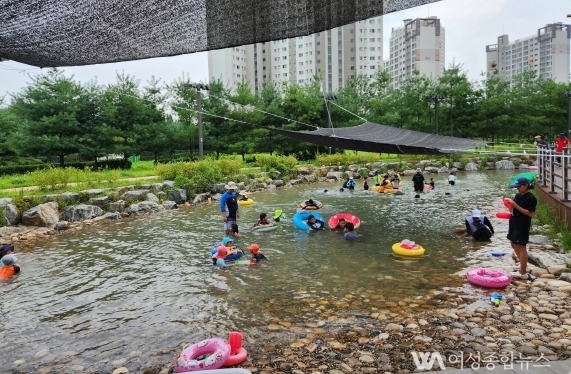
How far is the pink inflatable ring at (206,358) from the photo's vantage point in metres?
3.27

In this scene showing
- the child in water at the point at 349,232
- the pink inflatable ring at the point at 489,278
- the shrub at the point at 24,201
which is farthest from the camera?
the shrub at the point at 24,201

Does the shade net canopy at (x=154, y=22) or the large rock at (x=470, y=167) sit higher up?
the shade net canopy at (x=154, y=22)

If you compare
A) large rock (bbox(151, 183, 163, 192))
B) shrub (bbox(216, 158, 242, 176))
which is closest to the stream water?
large rock (bbox(151, 183, 163, 192))

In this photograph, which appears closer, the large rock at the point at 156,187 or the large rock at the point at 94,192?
the large rock at the point at 94,192

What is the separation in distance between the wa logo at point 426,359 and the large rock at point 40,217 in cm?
952

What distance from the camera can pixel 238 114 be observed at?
79.5 ft

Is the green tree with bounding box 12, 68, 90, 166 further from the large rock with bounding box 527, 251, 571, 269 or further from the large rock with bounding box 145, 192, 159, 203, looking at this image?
the large rock with bounding box 527, 251, 571, 269

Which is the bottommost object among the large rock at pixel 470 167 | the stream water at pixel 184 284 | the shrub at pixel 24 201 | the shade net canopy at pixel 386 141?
the stream water at pixel 184 284

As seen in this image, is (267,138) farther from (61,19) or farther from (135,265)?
(61,19)

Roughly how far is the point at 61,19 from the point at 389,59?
288ft

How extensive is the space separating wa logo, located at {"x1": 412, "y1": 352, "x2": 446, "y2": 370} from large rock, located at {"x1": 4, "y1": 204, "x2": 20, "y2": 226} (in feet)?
32.9

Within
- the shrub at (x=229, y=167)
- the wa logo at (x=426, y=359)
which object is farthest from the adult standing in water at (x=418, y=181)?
the wa logo at (x=426, y=359)

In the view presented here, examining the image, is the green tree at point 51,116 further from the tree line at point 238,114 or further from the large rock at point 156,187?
the large rock at point 156,187

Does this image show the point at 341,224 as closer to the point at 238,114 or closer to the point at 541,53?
the point at 238,114
